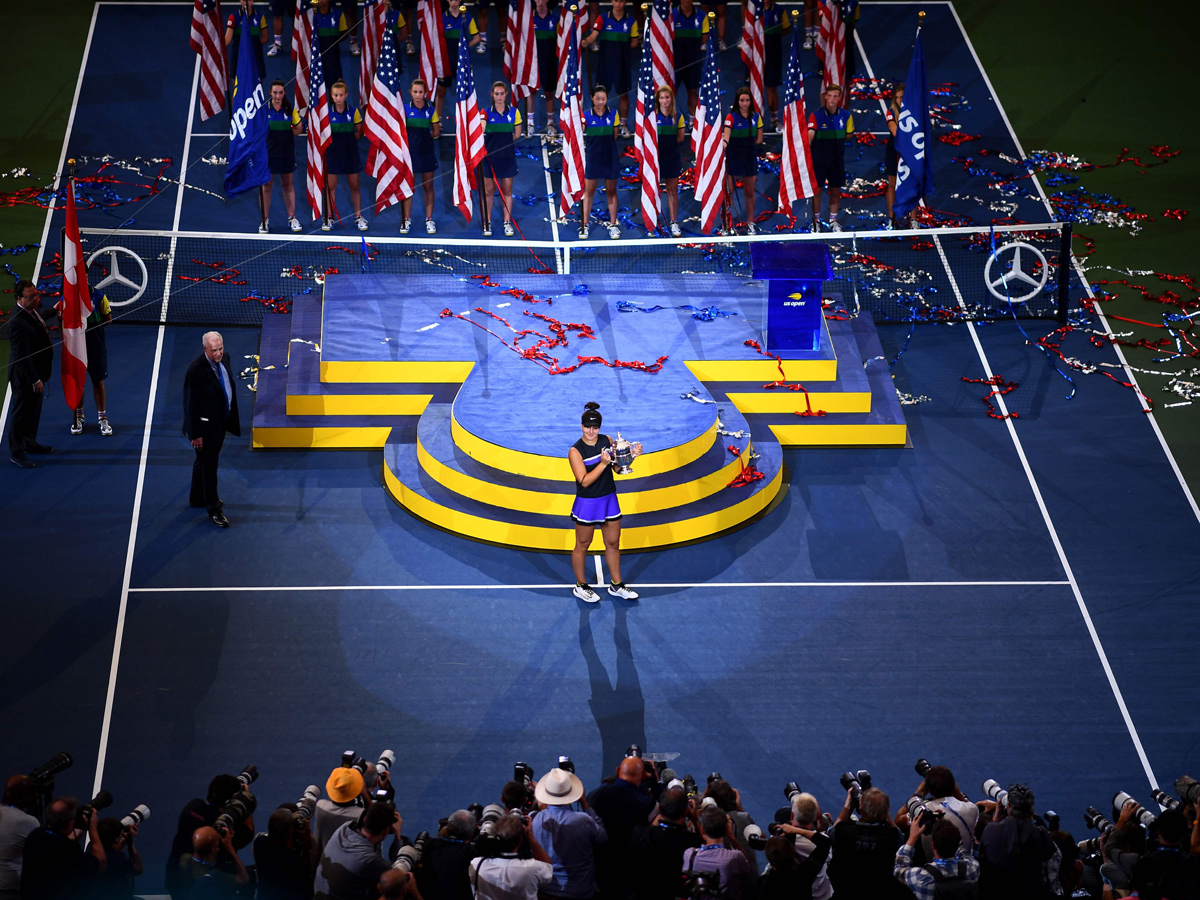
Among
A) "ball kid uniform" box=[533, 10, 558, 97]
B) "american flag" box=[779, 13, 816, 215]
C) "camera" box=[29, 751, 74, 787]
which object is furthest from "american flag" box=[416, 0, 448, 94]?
"camera" box=[29, 751, 74, 787]

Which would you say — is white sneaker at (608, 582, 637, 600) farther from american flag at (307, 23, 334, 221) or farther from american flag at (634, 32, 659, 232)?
american flag at (307, 23, 334, 221)

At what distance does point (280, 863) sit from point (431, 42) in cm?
1595

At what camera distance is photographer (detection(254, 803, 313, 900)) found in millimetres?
9062

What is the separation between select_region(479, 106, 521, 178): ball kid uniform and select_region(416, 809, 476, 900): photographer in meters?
12.3

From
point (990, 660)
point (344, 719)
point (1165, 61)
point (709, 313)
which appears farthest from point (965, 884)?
point (1165, 61)

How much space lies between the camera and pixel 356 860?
8.88 metres

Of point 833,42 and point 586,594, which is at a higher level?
point 833,42

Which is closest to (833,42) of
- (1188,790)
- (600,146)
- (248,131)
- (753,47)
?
(753,47)

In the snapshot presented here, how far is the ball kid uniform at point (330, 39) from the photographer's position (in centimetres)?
2309

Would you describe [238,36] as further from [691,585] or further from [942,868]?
[942,868]

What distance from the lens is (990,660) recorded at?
43.3ft

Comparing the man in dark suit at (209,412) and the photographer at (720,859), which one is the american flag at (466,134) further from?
the photographer at (720,859)

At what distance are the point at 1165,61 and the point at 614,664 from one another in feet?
58.1

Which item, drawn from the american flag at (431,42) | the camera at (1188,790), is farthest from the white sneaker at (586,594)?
the american flag at (431,42)
